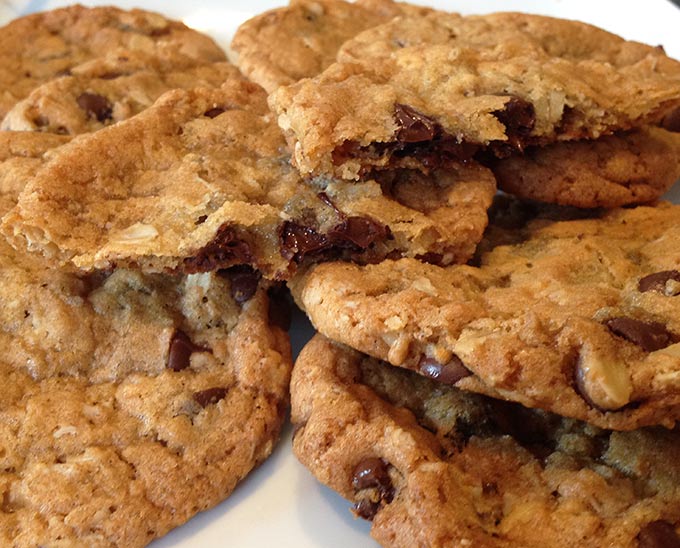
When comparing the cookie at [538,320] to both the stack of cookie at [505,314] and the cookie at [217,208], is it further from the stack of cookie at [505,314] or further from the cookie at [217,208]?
the cookie at [217,208]

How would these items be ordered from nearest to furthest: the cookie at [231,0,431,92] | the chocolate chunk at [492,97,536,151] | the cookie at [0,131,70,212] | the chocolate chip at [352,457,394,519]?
the chocolate chip at [352,457,394,519] → the chocolate chunk at [492,97,536,151] → the cookie at [0,131,70,212] → the cookie at [231,0,431,92]

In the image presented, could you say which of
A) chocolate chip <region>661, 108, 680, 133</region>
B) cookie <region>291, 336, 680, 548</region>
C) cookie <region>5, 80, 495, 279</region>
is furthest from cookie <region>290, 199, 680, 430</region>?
chocolate chip <region>661, 108, 680, 133</region>

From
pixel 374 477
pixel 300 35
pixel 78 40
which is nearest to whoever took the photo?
→ pixel 374 477

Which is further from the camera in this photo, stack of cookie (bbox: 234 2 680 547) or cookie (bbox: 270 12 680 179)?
cookie (bbox: 270 12 680 179)

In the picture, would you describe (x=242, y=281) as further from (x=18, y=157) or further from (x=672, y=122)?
(x=672, y=122)

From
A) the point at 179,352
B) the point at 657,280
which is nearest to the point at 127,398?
the point at 179,352

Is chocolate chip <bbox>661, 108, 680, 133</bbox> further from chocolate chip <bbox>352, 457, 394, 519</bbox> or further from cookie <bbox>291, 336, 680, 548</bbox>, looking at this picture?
chocolate chip <bbox>352, 457, 394, 519</bbox>

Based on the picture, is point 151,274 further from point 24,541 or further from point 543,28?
point 543,28
